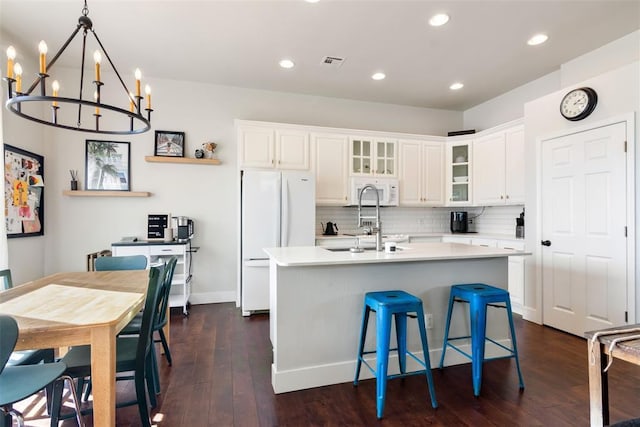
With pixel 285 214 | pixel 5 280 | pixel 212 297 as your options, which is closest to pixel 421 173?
pixel 285 214

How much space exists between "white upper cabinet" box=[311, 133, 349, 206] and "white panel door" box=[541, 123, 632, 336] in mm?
2365

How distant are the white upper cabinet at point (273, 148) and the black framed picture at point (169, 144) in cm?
82

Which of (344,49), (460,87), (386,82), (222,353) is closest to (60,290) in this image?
(222,353)

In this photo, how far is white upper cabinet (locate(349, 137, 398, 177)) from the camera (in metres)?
4.65

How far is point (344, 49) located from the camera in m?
3.42

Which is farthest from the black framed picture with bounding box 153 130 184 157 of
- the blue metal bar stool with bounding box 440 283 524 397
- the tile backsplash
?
the blue metal bar stool with bounding box 440 283 524 397

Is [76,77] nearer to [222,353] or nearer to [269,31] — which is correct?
[269,31]

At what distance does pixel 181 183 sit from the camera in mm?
4266

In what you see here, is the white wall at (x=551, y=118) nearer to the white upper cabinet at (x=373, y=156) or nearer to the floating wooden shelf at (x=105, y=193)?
the white upper cabinet at (x=373, y=156)

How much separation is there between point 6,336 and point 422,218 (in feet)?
16.7

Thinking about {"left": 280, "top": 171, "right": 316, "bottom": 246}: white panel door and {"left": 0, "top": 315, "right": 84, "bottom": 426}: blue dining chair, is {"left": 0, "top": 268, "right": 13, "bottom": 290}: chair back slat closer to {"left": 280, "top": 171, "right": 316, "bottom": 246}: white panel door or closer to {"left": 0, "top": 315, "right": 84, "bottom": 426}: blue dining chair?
{"left": 0, "top": 315, "right": 84, "bottom": 426}: blue dining chair

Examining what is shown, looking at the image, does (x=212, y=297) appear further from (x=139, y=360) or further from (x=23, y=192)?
(x=139, y=360)

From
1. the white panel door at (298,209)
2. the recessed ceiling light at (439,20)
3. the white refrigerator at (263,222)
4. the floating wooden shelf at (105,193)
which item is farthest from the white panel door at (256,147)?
the recessed ceiling light at (439,20)

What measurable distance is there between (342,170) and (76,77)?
354cm
